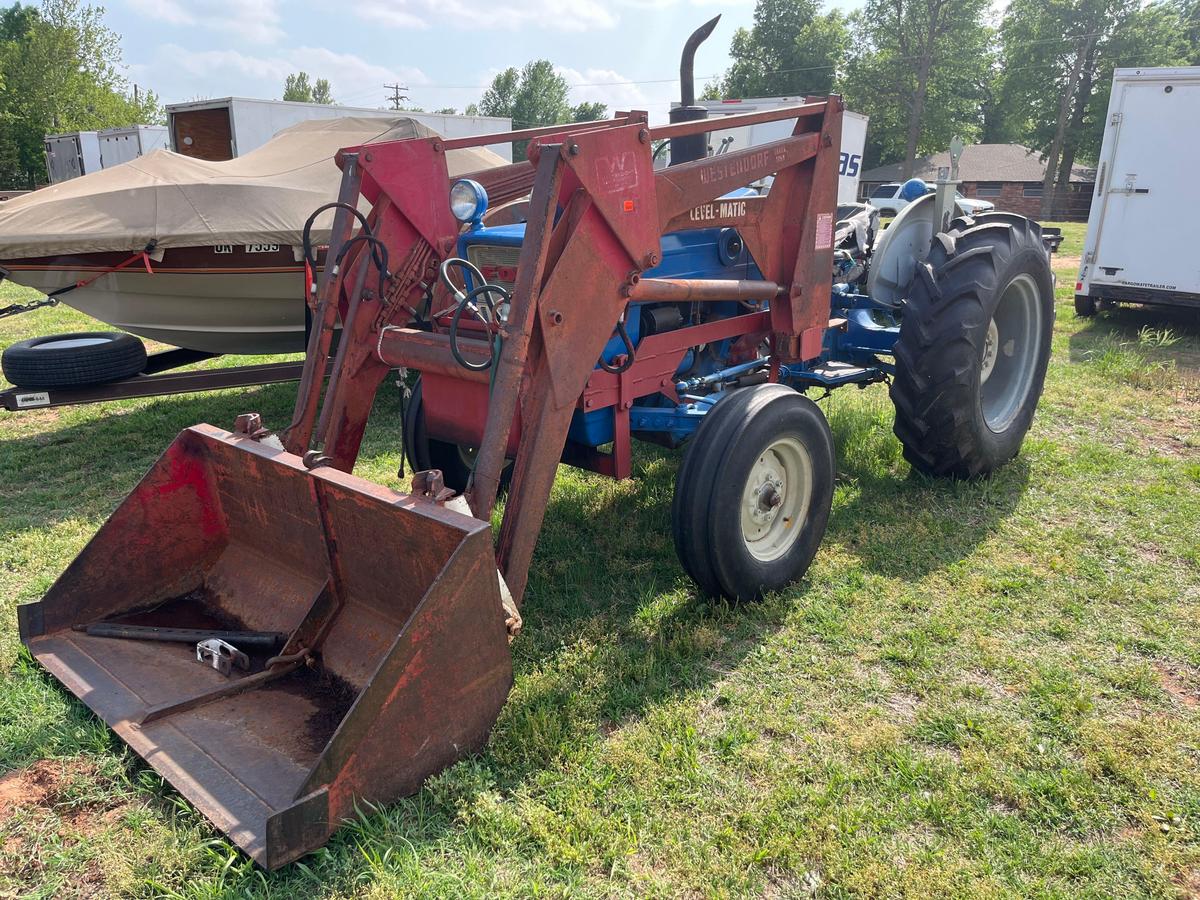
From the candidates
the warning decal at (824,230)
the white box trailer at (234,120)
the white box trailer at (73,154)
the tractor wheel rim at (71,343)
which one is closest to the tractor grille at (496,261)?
the warning decal at (824,230)

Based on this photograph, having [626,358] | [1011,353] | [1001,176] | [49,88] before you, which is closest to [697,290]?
[626,358]

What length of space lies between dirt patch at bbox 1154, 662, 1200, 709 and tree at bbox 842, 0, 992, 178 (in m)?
45.4

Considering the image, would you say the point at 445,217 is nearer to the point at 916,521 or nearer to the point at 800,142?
the point at 800,142

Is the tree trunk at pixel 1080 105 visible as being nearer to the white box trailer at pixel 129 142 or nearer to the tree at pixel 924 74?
the tree at pixel 924 74

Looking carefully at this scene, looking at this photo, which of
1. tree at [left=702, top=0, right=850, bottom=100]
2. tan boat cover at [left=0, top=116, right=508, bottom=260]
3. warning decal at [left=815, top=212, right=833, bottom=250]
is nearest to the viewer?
warning decal at [left=815, top=212, right=833, bottom=250]

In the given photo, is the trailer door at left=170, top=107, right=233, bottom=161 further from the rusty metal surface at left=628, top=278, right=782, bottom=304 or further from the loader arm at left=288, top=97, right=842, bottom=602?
the rusty metal surface at left=628, top=278, right=782, bottom=304

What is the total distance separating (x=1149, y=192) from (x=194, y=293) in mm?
9508

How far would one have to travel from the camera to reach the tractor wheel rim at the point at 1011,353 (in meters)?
5.25

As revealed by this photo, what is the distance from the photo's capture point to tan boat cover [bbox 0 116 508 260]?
5875 mm

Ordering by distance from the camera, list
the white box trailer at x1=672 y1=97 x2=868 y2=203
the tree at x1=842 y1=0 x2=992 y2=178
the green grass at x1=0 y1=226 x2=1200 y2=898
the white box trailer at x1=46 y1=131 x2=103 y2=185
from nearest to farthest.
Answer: the green grass at x1=0 y1=226 x2=1200 y2=898 → the white box trailer at x1=672 y1=97 x2=868 y2=203 → the white box trailer at x1=46 y1=131 x2=103 y2=185 → the tree at x1=842 y1=0 x2=992 y2=178

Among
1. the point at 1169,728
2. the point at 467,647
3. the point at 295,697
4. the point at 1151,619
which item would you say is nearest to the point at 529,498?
the point at 467,647

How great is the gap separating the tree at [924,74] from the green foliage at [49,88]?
34.9 meters

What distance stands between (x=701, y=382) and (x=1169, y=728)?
2.23m

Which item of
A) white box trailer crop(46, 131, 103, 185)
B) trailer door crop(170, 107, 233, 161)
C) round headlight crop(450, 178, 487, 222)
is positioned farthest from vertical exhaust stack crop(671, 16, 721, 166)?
white box trailer crop(46, 131, 103, 185)
